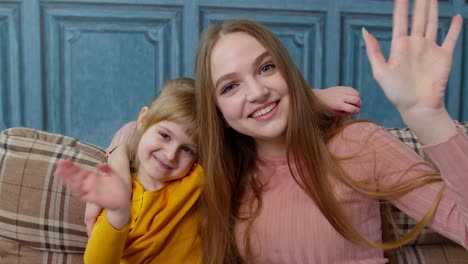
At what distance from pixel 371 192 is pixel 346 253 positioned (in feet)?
0.57

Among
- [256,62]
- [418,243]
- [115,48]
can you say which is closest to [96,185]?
[256,62]

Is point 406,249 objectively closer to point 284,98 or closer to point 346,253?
point 346,253

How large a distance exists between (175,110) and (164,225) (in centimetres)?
29

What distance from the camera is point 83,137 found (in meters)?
2.73

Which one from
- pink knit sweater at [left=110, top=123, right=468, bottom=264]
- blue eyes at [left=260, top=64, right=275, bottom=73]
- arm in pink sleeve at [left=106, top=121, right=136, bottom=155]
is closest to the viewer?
pink knit sweater at [left=110, top=123, right=468, bottom=264]

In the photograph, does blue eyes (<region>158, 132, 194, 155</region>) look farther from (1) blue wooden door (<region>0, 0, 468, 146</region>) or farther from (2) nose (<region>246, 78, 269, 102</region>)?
(1) blue wooden door (<region>0, 0, 468, 146</region>)

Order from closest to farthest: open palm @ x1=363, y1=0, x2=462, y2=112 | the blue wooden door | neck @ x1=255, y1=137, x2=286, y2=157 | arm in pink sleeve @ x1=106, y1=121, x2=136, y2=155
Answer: open palm @ x1=363, y1=0, x2=462, y2=112
neck @ x1=255, y1=137, x2=286, y2=157
arm in pink sleeve @ x1=106, y1=121, x2=136, y2=155
the blue wooden door

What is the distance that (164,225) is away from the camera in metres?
1.40

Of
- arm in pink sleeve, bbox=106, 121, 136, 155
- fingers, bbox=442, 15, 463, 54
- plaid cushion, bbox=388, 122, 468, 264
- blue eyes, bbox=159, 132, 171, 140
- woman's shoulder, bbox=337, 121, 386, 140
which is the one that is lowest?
plaid cushion, bbox=388, 122, 468, 264

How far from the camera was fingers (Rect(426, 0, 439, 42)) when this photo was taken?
1.00 m

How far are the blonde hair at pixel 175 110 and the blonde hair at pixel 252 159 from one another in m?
0.03

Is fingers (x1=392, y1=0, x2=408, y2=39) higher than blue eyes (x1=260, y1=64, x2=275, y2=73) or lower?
higher

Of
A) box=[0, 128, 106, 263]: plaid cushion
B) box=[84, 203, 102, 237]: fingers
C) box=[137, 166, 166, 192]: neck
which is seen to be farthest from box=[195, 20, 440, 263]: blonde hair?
box=[0, 128, 106, 263]: plaid cushion

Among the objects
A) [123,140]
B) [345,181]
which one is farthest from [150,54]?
[345,181]
